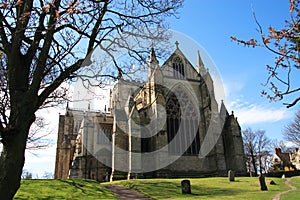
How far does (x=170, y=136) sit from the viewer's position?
29.6m

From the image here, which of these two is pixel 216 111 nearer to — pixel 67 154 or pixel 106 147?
pixel 106 147

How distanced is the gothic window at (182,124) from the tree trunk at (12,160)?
24.6m

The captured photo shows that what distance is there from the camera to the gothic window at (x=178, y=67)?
110ft

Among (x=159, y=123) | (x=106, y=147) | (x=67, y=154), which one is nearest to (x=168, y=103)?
(x=159, y=123)

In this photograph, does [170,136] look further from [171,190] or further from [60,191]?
[60,191]

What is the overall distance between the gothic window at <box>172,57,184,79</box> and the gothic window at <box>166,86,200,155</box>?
1887 mm

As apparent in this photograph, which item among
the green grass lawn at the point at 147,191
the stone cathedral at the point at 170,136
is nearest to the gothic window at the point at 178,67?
the stone cathedral at the point at 170,136

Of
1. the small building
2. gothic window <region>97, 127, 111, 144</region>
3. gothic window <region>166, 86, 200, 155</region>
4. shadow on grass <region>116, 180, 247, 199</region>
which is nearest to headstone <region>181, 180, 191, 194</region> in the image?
shadow on grass <region>116, 180, 247, 199</region>

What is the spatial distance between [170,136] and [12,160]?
25.5 meters

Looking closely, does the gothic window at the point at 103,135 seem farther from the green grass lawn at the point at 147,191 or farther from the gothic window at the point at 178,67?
the green grass lawn at the point at 147,191

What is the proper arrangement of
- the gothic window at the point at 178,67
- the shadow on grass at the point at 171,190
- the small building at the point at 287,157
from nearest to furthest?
the shadow on grass at the point at 171,190 → the gothic window at the point at 178,67 → the small building at the point at 287,157

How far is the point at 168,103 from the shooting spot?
3170cm

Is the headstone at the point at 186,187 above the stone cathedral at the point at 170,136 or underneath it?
underneath

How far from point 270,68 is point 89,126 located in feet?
105
